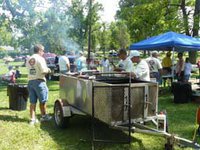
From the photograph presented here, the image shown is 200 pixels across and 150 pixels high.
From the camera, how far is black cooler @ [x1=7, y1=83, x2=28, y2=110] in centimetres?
953

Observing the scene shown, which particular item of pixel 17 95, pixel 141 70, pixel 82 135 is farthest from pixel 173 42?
pixel 82 135

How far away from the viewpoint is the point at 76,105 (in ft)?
24.6

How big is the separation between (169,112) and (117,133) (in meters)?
2.91

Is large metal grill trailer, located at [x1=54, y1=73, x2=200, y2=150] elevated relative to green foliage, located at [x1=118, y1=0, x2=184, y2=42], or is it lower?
lower

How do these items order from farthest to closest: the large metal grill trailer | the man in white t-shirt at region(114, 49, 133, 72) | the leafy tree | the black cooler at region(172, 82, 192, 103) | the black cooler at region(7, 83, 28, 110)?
the leafy tree, the black cooler at region(172, 82, 192, 103), the black cooler at region(7, 83, 28, 110), the man in white t-shirt at region(114, 49, 133, 72), the large metal grill trailer

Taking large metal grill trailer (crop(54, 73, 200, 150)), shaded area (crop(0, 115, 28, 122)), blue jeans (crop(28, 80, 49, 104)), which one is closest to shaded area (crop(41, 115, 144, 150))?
large metal grill trailer (crop(54, 73, 200, 150))

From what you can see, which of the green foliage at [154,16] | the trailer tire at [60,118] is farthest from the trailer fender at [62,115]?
the green foliage at [154,16]

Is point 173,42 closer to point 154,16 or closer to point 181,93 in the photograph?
point 181,93

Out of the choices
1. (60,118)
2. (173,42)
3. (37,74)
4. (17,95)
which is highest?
(173,42)

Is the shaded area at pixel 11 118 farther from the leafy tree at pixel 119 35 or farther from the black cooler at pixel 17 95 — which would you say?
the leafy tree at pixel 119 35

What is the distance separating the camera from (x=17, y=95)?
9547 mm

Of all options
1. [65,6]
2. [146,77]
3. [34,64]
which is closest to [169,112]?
[146,77]

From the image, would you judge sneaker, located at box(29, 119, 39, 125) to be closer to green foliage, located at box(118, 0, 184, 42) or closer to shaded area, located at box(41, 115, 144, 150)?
shaded area, located at box(41, 115, 144, 150)

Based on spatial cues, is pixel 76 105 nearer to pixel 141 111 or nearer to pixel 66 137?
pixel 66 137
